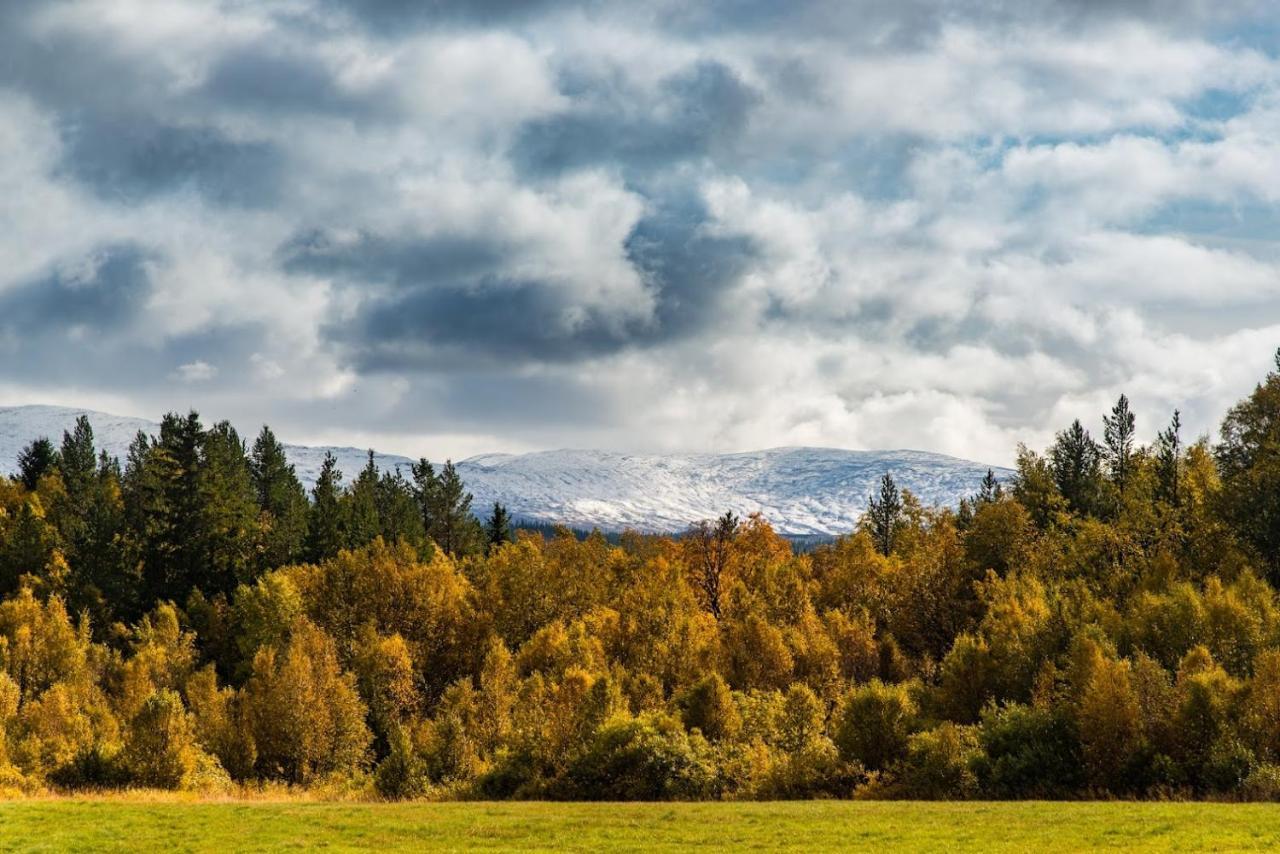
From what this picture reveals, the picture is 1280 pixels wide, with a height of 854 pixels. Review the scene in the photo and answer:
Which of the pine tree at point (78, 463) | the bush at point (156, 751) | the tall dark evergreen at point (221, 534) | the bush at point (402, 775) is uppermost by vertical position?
the pine tree at point (78, 463)

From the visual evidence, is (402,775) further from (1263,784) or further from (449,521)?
(449,521)

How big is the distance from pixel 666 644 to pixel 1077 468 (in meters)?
50.4

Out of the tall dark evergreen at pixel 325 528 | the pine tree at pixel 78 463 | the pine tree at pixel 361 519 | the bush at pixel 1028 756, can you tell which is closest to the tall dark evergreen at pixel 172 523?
the tall dark evergreen at pixel 325 528

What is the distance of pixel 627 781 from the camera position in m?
60.1

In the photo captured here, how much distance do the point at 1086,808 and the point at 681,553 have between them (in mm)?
82204

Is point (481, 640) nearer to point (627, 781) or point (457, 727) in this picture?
point (457, 727)

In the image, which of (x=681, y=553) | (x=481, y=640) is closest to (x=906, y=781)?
(x=481, y=640)

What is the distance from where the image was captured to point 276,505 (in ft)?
480

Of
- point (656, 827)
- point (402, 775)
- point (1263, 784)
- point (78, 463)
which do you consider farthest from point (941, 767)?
point (78, 463)

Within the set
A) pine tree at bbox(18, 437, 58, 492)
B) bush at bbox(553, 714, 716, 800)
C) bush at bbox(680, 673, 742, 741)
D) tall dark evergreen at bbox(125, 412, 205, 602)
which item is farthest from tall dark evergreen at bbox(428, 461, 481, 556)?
bush at bbox(553, 714, 716, 800)

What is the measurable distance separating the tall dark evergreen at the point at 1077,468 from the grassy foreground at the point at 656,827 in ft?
233

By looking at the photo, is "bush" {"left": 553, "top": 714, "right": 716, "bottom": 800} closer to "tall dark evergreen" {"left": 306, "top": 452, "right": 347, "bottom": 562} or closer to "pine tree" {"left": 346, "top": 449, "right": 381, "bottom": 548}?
"tall dark evergreen" {"left": 306, "top": 452, "right": 347, "bottom": 562}

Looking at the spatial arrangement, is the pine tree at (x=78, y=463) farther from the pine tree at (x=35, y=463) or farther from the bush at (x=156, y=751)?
the bush at (x=156, y=751)

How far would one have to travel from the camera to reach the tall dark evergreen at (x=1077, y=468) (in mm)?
108438
